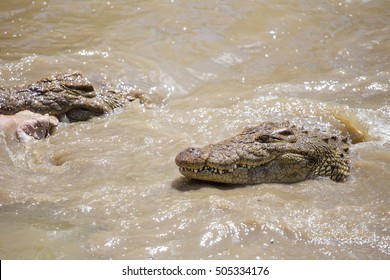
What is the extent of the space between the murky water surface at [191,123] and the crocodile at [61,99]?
0.95 feet

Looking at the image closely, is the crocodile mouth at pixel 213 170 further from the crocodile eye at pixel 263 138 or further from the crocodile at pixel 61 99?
the crocodile at pixel 61 99

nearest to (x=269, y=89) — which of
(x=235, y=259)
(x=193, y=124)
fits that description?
(x=193, y=124)

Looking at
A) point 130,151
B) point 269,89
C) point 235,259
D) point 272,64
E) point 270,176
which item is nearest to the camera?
point 235,259

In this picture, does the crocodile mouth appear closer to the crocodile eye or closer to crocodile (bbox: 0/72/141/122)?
the crocodile eye

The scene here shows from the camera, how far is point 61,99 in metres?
6.79

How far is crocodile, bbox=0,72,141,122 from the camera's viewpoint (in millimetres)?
6723

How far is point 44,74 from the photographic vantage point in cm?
765

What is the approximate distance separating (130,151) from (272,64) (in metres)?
3.62

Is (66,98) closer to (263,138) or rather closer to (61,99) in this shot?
(61,99)

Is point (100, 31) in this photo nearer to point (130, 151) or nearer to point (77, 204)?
point (130, 151)

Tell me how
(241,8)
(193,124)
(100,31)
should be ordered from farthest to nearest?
(241,8)
(100,31)
(193,124)

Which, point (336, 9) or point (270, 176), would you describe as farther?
point (336, 9)

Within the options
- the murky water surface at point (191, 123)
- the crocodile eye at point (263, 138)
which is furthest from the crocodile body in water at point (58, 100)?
the crocodile eye at point (263, 138)

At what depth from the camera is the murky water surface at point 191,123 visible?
13.2 feet
